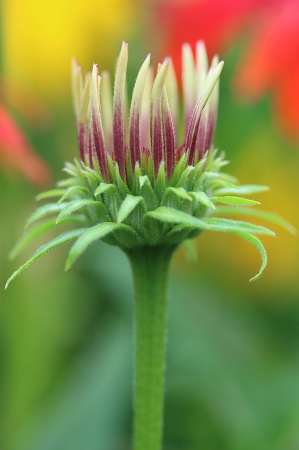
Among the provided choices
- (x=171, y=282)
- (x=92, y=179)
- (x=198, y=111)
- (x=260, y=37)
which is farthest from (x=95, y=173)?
(x=171, y=282)

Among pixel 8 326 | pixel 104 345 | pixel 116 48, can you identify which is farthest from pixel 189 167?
pixel 116 48

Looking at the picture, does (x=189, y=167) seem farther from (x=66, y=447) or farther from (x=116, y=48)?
(x=116, y=48)

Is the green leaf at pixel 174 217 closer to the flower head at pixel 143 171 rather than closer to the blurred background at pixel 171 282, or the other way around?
the flower head at pixel 143 171

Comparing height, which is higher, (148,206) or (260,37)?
(260,37)

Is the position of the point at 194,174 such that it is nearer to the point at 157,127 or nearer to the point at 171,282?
the point at 157,127

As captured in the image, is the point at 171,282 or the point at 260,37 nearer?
the point at 260,37

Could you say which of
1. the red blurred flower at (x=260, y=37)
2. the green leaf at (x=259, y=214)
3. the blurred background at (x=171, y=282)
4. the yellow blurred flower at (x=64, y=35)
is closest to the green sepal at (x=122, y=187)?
the green leaf at (x=259, y=214)
